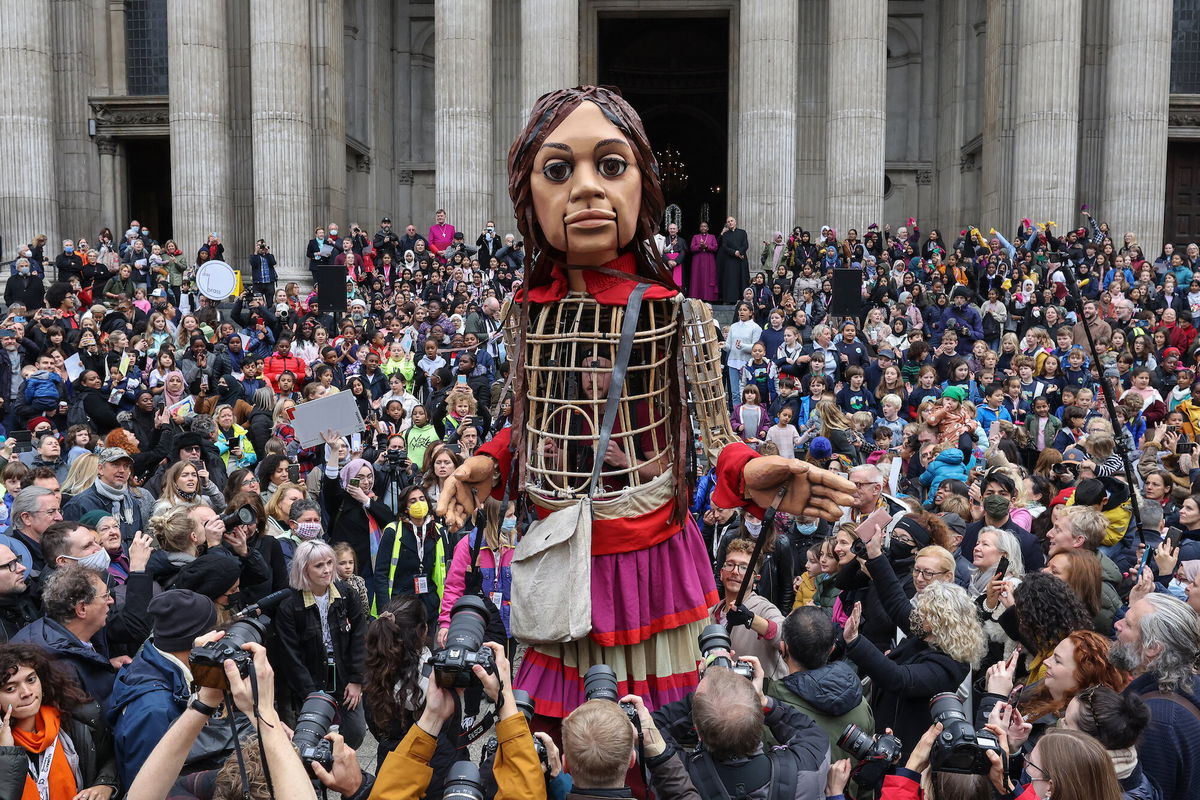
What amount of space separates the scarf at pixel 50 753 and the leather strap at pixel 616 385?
2.22m

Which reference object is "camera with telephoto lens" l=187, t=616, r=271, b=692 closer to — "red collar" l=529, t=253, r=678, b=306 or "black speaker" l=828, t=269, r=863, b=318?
"red collar" l=529, t=253, r=678, b=306

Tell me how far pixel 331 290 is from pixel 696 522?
445 inches

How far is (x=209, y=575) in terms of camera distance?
5930 millimetres

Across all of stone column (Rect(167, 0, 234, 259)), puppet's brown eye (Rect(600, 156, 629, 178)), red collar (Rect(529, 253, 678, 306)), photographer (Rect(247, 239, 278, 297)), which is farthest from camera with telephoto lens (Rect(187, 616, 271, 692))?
stone column (Rect(167, 0, 234, 259))

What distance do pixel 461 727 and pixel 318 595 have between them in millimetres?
2395

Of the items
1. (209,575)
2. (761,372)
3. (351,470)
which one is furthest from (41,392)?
(761,372)

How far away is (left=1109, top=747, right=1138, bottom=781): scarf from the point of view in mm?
3869

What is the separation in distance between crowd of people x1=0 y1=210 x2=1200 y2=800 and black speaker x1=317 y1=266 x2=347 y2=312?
0.15m

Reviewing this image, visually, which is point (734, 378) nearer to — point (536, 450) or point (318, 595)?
point (318, 595)

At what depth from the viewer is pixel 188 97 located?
2336 centimetres

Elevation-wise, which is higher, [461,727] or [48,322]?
[48,322]

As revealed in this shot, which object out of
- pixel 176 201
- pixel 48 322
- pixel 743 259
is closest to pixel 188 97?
pixel 176 201

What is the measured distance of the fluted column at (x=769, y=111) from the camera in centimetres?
2217

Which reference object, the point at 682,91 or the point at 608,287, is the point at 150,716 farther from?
the point at 682,91
